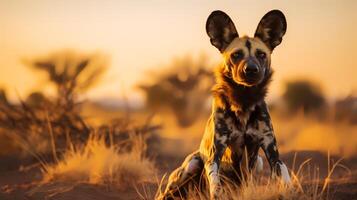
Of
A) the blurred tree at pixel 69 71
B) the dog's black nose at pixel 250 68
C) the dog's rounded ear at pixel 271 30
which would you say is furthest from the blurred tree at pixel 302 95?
the dog's black nose at pixel 250 68

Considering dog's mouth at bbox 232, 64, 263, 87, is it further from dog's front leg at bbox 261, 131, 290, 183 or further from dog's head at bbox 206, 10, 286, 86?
dog's front leg at bbox 261, 131, 290, 183

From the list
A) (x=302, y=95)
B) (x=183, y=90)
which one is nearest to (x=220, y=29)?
(x=183, y=90)

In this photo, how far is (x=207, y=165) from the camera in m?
5.14

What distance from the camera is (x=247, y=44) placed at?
5207 millimetres

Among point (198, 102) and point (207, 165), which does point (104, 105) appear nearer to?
point (198, 102)

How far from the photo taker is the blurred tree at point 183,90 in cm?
1672

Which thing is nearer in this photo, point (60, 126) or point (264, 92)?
point (264, 92)

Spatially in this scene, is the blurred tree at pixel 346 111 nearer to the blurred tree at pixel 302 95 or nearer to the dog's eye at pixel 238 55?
the blurred tree at pixel 302 95

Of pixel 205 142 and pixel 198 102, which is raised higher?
pixel 205 142

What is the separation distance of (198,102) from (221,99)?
11513 mm

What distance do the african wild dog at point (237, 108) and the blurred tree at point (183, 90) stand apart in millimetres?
11071

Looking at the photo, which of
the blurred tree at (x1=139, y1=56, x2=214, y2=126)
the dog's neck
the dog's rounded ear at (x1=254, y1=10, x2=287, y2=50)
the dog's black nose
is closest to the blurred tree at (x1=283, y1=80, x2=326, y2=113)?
the blurred tree at (x1=139, y1=56, x2=214, y2=126)

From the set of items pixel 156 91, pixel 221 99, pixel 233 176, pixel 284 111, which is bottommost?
pixel 284 111

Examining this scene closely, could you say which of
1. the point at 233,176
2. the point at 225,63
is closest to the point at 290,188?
the point at 233,176
